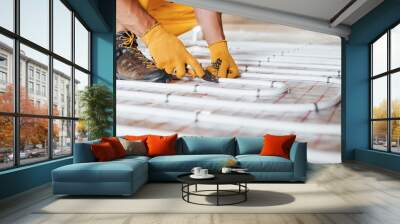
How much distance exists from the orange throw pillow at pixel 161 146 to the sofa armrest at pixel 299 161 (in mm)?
2191

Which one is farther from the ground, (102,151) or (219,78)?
(219,78)

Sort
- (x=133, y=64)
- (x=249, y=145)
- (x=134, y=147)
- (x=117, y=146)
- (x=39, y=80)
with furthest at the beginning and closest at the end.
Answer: (x=133, y=64), (x=249, y=145), (x=134, y=147), (x=117, y=146), (x=39, y=80)

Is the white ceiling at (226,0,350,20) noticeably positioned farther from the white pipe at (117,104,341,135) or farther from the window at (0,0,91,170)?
the window at (0,0,91,170)

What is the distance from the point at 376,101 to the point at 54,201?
775cm

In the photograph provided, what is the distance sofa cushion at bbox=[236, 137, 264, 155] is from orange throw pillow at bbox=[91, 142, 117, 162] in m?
2.49

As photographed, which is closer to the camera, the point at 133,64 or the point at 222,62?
the point at 133,64

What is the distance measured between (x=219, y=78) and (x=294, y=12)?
2317 mm

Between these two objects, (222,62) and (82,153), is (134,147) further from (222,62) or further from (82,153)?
(222,62)

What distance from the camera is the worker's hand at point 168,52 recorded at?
9375mm

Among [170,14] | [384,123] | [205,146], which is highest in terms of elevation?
[170,14]

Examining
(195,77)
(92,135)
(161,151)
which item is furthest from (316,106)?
(92,135)

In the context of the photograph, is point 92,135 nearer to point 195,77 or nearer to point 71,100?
point 71,100

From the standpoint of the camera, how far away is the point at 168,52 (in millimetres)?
9422

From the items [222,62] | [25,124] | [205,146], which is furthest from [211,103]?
[25,124]
